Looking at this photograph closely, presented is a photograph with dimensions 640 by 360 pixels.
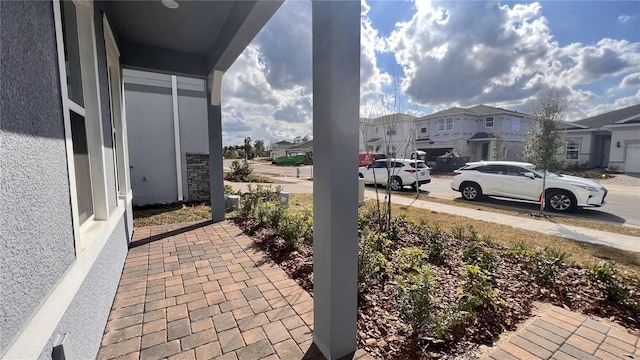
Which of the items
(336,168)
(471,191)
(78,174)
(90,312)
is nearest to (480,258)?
(336,168)

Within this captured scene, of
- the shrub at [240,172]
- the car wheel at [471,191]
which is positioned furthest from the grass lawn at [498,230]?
the shrub at [240,172]

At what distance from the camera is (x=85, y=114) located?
2.46 m

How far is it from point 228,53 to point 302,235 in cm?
323

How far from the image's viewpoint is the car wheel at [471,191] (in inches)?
388

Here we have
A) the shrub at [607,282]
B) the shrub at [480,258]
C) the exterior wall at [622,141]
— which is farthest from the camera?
the exterior wall at [622,141]

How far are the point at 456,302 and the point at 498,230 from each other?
3.76 meters

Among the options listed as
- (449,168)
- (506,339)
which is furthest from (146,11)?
(449,168)

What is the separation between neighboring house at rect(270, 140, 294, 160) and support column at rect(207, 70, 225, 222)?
44501mm

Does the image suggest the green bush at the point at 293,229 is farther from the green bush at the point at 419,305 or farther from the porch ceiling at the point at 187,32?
the porch ceiling at the point at 187,32

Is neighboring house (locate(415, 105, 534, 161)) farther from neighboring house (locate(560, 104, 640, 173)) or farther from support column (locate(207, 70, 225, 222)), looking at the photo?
support column (locate(207, 70, 225, 222))

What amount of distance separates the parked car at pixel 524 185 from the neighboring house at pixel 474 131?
667 inches

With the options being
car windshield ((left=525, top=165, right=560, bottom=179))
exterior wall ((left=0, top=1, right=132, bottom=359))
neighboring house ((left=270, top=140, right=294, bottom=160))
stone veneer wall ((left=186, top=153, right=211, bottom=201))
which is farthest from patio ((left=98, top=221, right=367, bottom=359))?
neighboring house ((left=270, top=140, right=294, bottom=160))

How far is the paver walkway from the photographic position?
2.03 m

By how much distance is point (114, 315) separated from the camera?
2539mm
